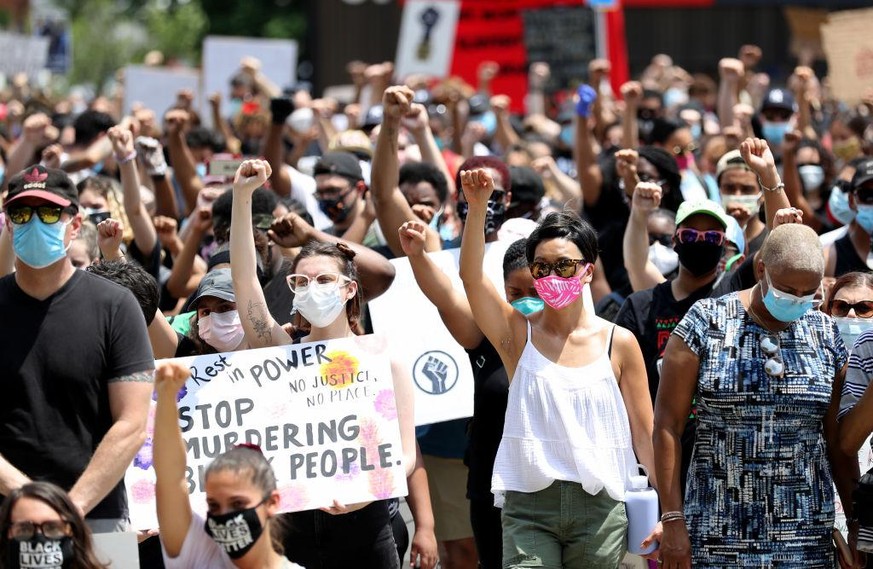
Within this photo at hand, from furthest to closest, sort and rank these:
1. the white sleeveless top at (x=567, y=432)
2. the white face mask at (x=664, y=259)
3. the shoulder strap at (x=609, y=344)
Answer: the white face mask at (x=664, y=259) < the shoulder strap at (x=609, y=344) < the white sleeveless top at (x=567, y=432)

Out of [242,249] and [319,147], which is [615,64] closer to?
[319,147]

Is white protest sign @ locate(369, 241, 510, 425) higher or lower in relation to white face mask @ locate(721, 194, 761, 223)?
lower

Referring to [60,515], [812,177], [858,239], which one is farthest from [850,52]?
[60,515]

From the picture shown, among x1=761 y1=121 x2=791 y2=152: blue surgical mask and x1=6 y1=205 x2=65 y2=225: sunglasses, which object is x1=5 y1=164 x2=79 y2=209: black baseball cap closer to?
x1=6 y1=205 x2=65 y2=225: sunglasses

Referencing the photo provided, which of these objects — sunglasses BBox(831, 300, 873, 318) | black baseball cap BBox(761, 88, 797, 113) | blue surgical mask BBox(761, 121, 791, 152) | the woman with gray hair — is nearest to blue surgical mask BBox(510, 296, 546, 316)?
the woman with gray hair

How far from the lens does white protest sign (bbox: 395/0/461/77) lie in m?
Result: 15.4

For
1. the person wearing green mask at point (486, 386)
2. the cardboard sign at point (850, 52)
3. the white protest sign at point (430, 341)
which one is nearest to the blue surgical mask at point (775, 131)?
the cardboard sign at point (850, 52)

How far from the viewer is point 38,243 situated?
479cm

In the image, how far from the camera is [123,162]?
25.1 feet

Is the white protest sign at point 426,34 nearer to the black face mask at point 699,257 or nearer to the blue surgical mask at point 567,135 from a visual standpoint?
the blue surgical mask at point 567,135

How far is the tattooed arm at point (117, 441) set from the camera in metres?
4.63

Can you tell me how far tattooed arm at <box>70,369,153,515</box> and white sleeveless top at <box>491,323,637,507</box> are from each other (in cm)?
127

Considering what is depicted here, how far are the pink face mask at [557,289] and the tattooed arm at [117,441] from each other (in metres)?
1.39

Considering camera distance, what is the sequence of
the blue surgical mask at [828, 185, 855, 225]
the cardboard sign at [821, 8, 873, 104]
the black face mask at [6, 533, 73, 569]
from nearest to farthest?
1. the black face mask at [6, 533, 73, 569]
2. the blue surgical mask at [828, 185, 855, 225]
3. the cardboard sign at [821, 8, 873, 104]
